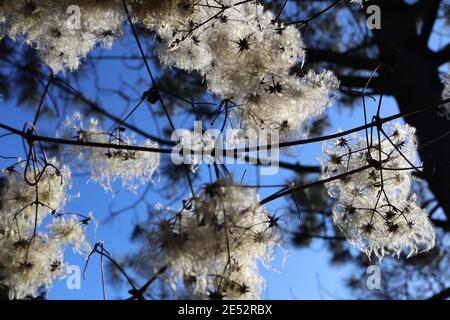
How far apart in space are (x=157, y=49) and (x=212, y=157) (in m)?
0.43

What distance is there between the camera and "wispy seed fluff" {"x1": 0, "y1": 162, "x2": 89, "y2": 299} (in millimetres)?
975

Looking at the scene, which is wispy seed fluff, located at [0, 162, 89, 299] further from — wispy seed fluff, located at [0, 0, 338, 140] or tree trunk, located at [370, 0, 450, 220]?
tree trunk, located at [370, 0, 450, 220]

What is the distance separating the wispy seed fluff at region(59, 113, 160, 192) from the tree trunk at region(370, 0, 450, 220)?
1.05 metres

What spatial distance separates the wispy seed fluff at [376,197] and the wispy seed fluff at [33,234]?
58cm

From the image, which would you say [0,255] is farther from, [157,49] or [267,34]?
[267,34]

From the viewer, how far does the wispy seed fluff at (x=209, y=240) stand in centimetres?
67

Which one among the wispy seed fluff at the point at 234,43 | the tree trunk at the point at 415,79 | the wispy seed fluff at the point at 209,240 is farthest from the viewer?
the tree trunk at the point at 415,79

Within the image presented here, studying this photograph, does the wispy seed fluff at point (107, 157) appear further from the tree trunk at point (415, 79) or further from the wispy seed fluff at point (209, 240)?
the tree trunk at point (415, 79)

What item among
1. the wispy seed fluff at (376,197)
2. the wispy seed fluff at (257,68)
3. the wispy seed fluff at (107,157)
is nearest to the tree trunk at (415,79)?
the wispy seed fluff at (376,197)

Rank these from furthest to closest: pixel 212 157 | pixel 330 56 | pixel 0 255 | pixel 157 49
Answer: pixel 330 56
pixel 157 49
pixel 0 255
pixel 212 157

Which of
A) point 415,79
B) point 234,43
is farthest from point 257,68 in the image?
point 415,79
